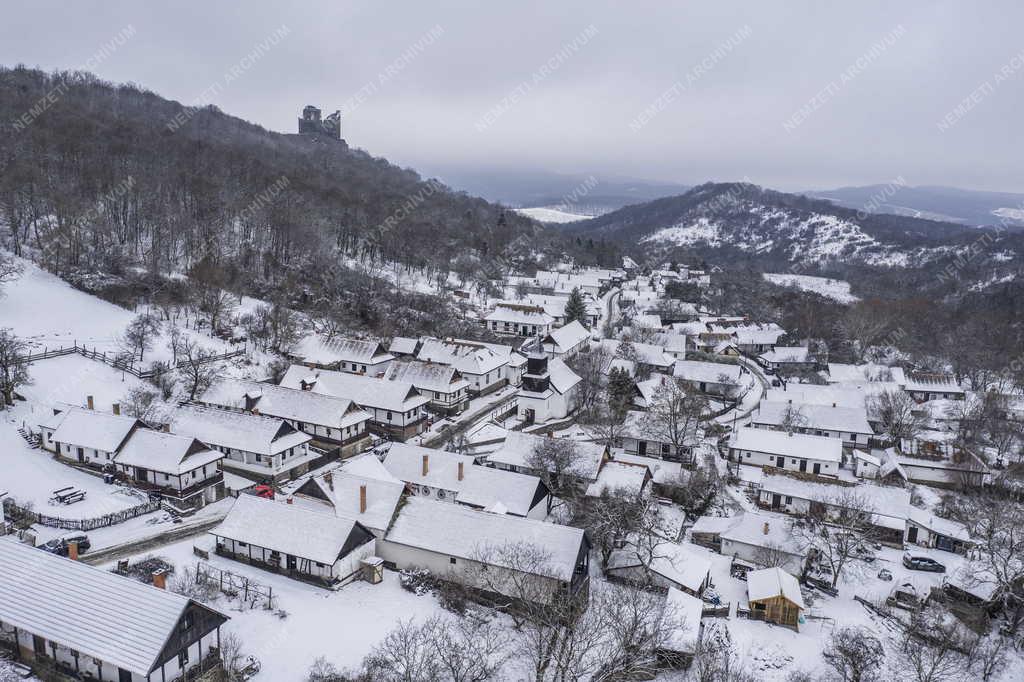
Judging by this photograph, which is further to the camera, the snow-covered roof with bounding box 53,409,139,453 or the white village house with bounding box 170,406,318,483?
the white village house with bounding box 170,406,318,483

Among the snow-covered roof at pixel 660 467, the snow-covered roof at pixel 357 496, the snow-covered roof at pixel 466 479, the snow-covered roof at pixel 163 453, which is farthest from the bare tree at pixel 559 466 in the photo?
the snow-covered roof at pixel 163 453

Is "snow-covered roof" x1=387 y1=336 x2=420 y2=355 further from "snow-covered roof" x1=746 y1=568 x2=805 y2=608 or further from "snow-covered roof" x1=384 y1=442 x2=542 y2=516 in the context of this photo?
"snow-covered roof" x1=746 y1=568 x2=805 y2=608

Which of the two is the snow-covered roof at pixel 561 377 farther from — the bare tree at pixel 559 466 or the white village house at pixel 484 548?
the white village house at pixel 484 548

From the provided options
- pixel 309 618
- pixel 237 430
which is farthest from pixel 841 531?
pixel 237 430

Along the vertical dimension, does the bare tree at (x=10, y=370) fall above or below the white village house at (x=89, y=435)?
above

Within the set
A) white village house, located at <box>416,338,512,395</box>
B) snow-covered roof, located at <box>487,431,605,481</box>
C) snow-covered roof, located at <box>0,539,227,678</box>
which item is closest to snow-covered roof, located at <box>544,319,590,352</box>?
white village house, located at <box>416,338,512,395</box>

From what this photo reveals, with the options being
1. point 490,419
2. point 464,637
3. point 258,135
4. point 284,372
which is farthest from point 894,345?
point 258,135

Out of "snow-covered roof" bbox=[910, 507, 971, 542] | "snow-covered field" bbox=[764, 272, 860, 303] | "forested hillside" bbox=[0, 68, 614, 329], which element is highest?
"forested hillside" bbox=[0, 68, 614, 329]
